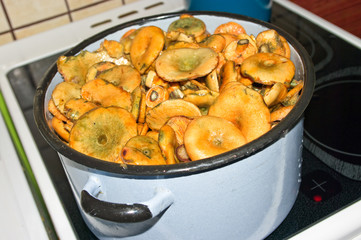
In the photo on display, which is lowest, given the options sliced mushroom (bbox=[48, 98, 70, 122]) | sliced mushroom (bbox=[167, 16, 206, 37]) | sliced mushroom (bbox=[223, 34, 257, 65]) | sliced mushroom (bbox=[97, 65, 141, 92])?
sliced mushroom (bbox=[48, 98, 70, 122])

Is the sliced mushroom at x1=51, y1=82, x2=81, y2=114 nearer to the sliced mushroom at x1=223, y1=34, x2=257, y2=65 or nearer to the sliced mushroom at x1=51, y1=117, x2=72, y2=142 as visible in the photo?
the sliced mushroom at x1=51, y1=117, x2=72, y2=142

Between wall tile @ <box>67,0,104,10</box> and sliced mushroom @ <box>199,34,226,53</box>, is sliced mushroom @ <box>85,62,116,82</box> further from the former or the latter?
wall tile @ <box>67,0,104,10</box>

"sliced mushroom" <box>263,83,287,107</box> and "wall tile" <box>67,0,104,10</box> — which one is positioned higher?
"wall tile" <box>67,0,104,10</box>

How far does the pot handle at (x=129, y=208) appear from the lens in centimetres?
A: 36

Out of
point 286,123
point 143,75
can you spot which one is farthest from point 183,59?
point 286,123

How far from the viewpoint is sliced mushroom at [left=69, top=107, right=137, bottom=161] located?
0.44 m

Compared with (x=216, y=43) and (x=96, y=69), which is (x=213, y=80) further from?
(x=96, y=69)

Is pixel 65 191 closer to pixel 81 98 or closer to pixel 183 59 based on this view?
pixel 81 98

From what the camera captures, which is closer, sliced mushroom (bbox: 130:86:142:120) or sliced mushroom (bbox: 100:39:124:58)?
sliced mushroom (bbox: 130:86:142:120)

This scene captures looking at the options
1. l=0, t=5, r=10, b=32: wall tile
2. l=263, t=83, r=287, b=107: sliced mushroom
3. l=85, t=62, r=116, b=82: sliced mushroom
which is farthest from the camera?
l=0, t=5, r=10, b=32: wall tile

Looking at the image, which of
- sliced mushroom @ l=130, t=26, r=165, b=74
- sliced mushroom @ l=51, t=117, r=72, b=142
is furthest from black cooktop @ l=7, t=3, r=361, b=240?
sliced mushroom @ l=130, t=26, r=165, b=74

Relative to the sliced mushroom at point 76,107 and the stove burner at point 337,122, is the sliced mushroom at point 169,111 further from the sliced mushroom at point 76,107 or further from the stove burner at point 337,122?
the stove burner at point 337,122

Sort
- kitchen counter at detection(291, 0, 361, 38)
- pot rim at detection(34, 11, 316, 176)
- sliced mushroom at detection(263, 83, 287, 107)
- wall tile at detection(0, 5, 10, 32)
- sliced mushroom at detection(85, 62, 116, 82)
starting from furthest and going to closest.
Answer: kitchen counter at detection(291, 0, 361, 38) → wall tile at detection(0, 5, 10, 32) → sliced mushroom at detection(85, 62, 116, 82) → sliced mushroom at detection(263, 83, 287, 107) → pot rim at detection(34, 11, 316, 176)

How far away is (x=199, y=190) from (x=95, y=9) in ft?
2.44
